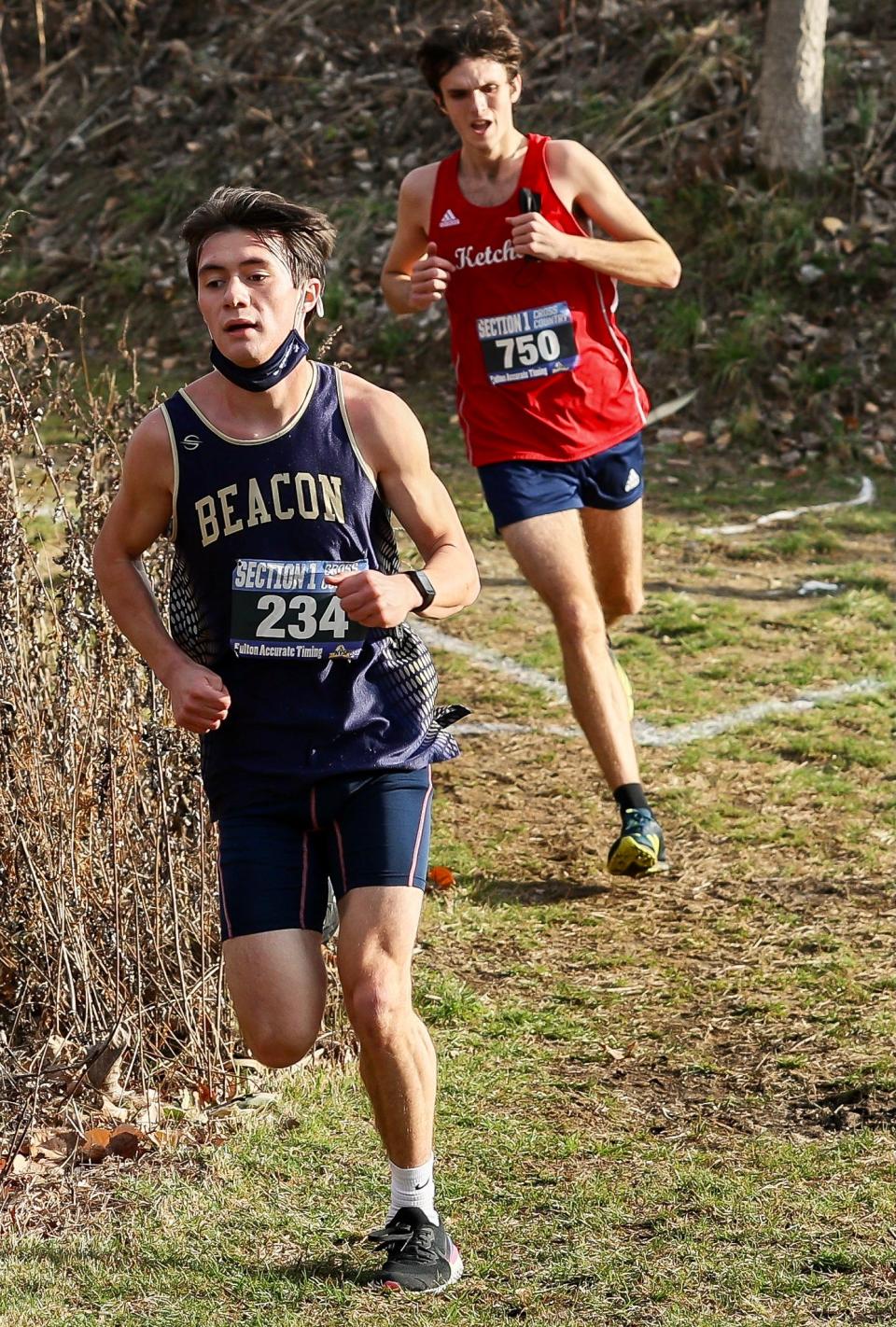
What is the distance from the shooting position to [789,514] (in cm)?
960

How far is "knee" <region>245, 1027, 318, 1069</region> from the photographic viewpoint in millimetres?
3361

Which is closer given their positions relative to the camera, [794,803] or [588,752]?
[794,803]

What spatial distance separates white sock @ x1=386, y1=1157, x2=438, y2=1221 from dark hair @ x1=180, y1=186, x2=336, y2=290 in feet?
5.84

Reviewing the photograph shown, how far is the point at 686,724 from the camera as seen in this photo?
6898mm

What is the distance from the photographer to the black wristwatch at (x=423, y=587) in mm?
3270

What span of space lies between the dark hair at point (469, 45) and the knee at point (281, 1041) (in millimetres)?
3307

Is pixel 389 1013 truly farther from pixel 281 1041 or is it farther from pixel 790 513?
pixel 790 513

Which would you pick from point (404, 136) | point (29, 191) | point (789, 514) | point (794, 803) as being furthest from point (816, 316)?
point (29, 191)

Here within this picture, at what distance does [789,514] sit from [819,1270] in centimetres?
654

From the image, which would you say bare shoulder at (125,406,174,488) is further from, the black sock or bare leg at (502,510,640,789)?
the black sock

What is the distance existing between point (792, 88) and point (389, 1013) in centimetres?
977

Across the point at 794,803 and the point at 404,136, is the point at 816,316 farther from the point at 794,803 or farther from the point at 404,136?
the point at 794,803

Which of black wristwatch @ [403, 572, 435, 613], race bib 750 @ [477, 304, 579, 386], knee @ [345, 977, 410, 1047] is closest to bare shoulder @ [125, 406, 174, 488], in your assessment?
black wristwatch @ [403, 572, 435, 613]

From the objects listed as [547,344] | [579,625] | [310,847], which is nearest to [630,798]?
[579,625]
